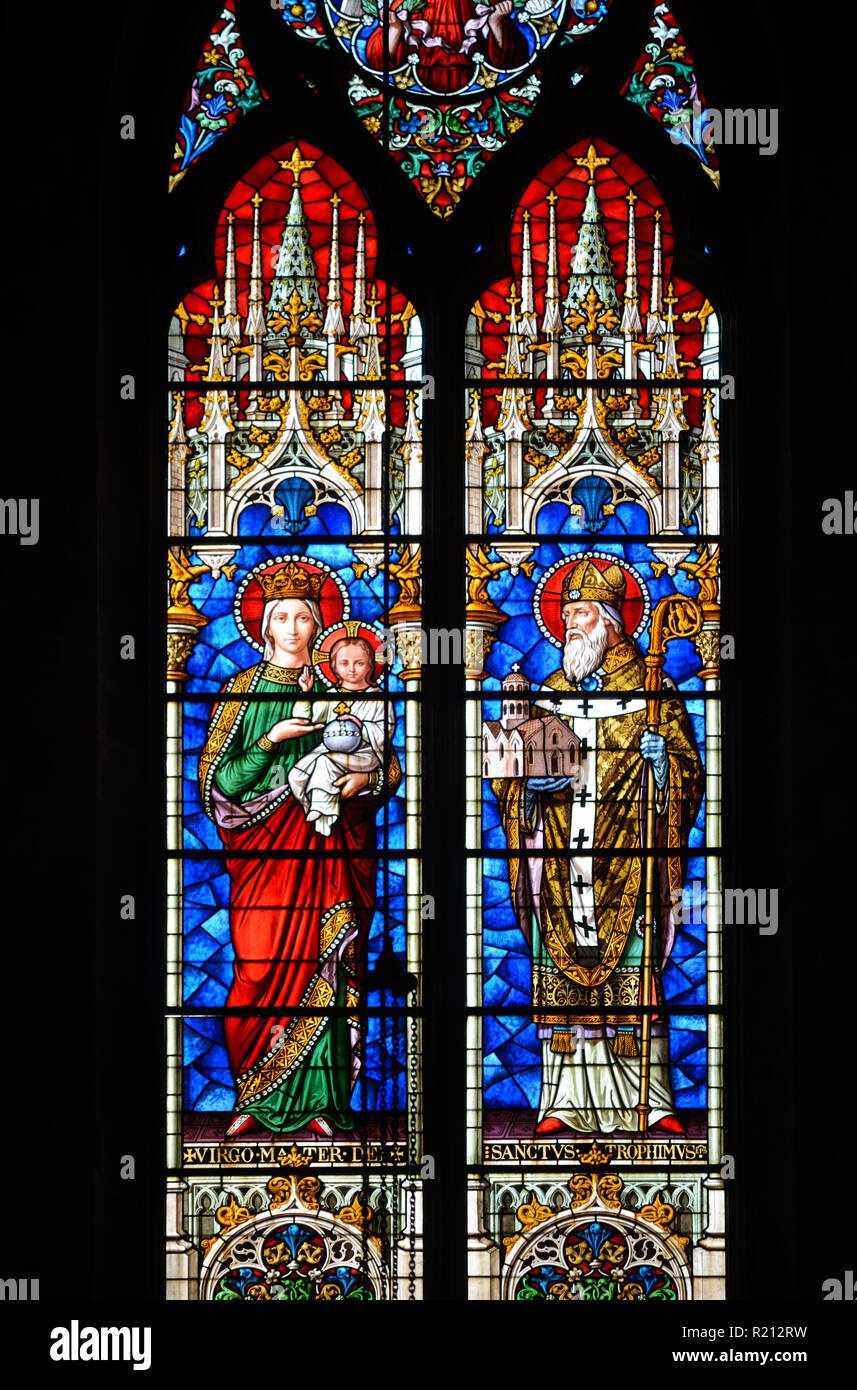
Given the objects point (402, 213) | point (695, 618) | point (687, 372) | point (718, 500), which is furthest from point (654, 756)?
point (402, 213)

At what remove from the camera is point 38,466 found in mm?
4984

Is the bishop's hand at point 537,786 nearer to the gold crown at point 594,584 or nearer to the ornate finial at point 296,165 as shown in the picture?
the gold crown at point 594,584

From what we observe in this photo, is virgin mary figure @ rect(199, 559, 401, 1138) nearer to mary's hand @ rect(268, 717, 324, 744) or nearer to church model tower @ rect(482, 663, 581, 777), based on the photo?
mary's hand @ rect(268, 717, 324, 744)

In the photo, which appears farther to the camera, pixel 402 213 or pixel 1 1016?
pixel 402 213

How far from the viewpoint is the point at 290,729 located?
17.3 feet

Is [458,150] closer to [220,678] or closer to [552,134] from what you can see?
[552,134]

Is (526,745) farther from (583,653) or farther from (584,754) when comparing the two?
(583,653)

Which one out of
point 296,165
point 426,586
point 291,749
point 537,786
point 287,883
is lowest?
point 287,883

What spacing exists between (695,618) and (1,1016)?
86.6 inches

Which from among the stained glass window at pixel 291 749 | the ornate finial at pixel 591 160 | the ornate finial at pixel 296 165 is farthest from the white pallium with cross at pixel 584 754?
the ornate finial at pixel 296 165

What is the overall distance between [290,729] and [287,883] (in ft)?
1.43

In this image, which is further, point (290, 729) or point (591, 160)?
point (591, 160)

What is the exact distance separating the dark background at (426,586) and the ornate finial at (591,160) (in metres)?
0.07

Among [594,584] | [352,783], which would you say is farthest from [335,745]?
[594,584]
